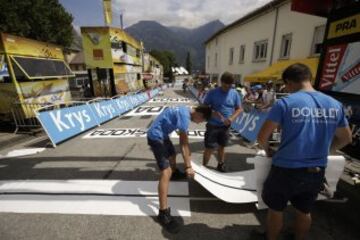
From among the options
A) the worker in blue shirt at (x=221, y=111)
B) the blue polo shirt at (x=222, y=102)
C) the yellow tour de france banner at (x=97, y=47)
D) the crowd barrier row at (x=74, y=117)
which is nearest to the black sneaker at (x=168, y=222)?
the worker in blue shirt at (x=221, y=111)

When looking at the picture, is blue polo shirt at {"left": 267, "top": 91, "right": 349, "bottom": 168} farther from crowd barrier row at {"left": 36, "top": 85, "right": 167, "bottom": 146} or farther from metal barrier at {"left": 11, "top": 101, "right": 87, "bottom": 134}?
metal barrier at {"left": 11, "top": 101, "right": 87, "bottom": 134}

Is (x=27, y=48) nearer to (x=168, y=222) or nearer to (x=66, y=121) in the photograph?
(x=66, y=121)

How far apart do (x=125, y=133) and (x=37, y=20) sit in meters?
19.7

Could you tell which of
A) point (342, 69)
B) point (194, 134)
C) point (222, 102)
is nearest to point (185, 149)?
point (222, 102)

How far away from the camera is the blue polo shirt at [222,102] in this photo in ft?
13.9

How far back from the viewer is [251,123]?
682 centimetres

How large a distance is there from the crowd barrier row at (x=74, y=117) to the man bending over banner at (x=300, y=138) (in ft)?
20.5

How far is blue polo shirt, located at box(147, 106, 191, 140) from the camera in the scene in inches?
113

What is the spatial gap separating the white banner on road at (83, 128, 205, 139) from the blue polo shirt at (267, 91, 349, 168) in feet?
17.3

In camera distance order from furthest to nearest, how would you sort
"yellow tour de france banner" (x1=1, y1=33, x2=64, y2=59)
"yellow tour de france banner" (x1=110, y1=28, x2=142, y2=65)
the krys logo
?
1. "yellow tour de france banner" (x1=110, y1=28, x2=142, y2=65)
2. "yellow tour de france banner" (x1=1, y1=33, x2=64, y2=59)
3. the krys logo

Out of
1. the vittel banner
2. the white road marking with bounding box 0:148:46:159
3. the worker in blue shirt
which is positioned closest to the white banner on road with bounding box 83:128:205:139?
the white road marking with bounding box 0:148:46:159

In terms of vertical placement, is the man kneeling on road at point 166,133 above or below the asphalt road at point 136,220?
above

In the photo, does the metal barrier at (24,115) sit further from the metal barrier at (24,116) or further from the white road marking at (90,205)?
the white road marking at (90,205)

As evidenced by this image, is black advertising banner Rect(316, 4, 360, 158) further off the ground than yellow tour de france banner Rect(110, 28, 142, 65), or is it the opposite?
yellow tour de france banner Rect(110, 28, 142, 65)
